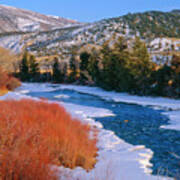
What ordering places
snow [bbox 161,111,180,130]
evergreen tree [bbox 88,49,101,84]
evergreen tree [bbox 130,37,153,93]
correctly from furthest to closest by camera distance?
evergreen tree [bbox 88,49,101,84] < evergreen tree [bbox 130,37,153,93] < snow [bbox 161,111,180,130]

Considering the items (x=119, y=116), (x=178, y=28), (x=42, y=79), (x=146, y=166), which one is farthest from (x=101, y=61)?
(x=178, y=28)

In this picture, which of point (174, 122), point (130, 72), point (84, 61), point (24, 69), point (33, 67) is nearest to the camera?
point (174, 122)

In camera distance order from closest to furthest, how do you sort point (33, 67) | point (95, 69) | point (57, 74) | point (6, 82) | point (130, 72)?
point (130, 72) < point (6, 82) < point (95, 69) < point (57, 74) < point (33, 67)

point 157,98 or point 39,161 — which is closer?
point 39,161

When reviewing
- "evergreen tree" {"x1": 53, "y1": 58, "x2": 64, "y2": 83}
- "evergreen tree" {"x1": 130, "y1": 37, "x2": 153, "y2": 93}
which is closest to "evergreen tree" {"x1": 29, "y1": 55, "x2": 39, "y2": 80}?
"evergreen tree" {"x1": 53, "y1": 58, "x2": 64, "y2": 83}

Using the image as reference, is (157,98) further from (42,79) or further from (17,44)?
(17,44)

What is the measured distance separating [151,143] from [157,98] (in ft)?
48.3

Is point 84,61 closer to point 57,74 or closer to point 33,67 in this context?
point 57,74

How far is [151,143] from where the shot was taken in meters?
9.04

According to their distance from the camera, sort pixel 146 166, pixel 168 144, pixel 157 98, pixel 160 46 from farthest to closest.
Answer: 1. pixel 160 46
2. pixel 157 98
3. pixel 168 144
4. pixel 146 166

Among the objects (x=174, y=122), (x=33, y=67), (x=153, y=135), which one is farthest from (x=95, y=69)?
(x=153, y=135)

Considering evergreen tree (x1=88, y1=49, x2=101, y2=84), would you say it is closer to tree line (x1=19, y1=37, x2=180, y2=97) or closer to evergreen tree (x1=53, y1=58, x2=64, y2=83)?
tree line (x1=19, y1=37, x2=180, y2=97)

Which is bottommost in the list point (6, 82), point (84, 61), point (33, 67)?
point (6, 82)

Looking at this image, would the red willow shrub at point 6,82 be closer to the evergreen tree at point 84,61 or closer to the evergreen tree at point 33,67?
the evergreen tree at point 84,61
